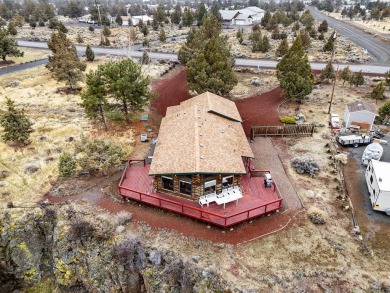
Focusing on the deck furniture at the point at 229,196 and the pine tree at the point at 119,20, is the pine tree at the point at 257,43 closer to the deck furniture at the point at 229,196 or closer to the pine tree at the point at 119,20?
the deck furniture at the point at 229,196

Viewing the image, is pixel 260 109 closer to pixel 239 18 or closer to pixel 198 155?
pixel 198 155

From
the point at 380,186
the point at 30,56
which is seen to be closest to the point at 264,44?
the point at 380,186

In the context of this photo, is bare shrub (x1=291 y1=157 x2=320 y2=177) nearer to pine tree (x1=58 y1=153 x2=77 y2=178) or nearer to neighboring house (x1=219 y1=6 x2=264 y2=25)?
pine tree (x1=58 y1=153 x2=77 y2=178)

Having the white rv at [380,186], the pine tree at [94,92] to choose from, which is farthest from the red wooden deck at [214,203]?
the pine tree at [94,92]

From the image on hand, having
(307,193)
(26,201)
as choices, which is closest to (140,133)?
(26,201)

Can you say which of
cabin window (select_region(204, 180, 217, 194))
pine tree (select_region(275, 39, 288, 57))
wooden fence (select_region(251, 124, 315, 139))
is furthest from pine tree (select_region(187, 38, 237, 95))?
pine tree (select_region(275, 39, 288, 57))

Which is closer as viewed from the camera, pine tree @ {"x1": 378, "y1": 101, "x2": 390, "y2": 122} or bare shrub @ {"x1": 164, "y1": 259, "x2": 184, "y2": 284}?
bare shrub @ {"x1": 164, "y1": 259, "x2": 184, "y2": 284}
